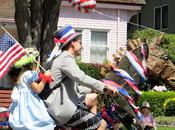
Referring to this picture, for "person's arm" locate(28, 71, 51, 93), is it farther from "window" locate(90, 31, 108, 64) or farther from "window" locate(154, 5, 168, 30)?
"window" locate(154, 5, 168, 30)

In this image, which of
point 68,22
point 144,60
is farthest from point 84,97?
point 68,22

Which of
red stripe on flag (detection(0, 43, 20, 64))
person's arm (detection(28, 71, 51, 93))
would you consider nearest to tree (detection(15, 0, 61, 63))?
red stripe on flag (detection(0, 43, 20, 64))

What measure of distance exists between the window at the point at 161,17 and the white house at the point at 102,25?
30.4ft

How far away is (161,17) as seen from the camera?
33812 mm

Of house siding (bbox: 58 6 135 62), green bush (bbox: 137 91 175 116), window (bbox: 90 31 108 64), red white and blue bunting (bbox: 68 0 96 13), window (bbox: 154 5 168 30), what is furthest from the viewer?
window (bbox: 154 5 168 30)

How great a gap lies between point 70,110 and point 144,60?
2.47 m

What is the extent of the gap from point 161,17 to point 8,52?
87.5 feet

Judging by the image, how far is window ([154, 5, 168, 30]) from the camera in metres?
33.5

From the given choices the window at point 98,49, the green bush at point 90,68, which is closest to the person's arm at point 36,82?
the green bush at point 90,68

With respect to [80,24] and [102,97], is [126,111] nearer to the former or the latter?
[102,97]

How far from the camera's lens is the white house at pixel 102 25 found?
2402cm

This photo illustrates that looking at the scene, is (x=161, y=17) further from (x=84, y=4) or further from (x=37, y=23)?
(x=84, y=4)

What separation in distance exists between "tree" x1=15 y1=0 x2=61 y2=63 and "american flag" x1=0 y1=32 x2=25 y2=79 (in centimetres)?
513

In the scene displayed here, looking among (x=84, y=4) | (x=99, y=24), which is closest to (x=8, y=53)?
(x=84, y=4)
